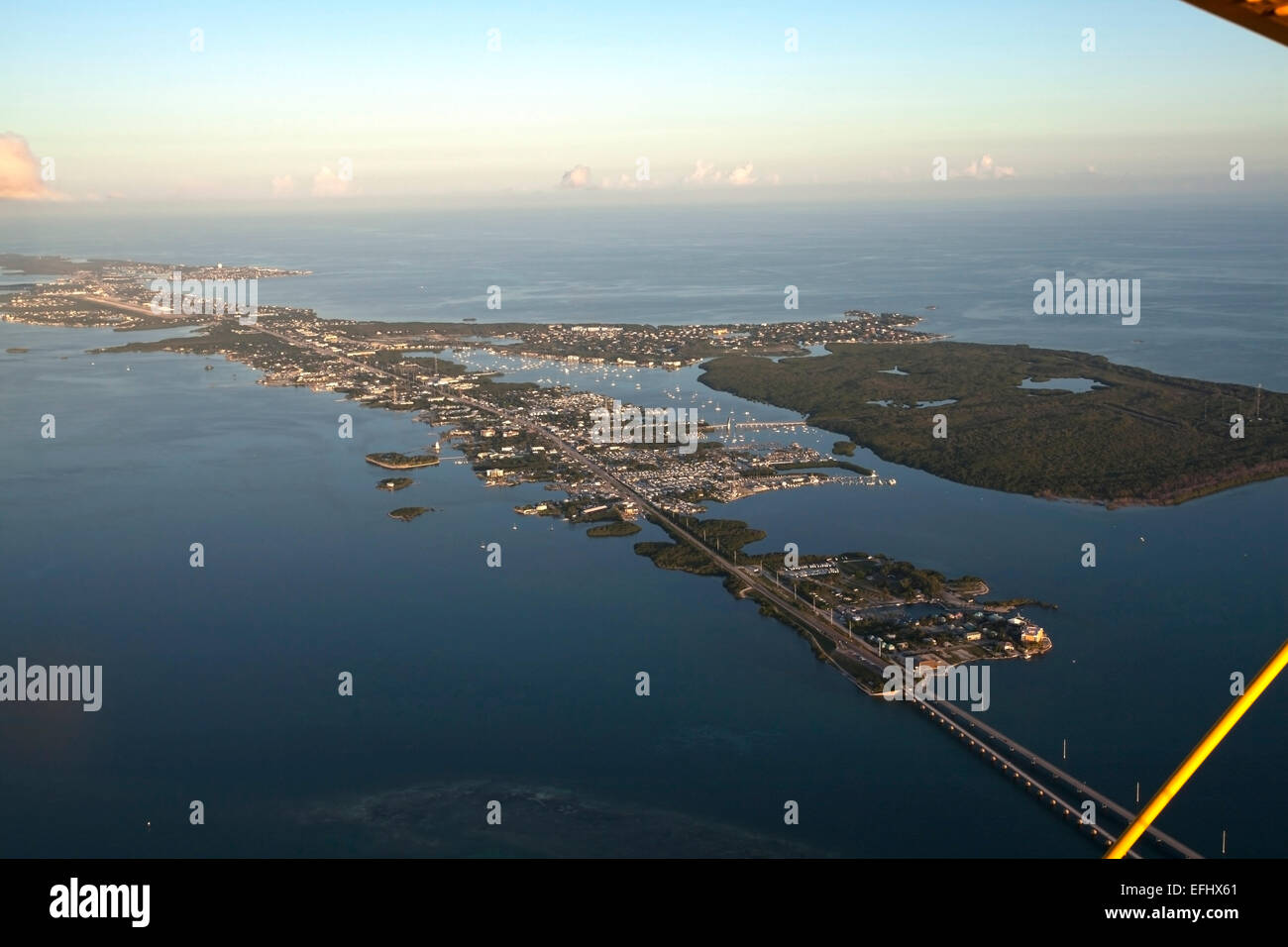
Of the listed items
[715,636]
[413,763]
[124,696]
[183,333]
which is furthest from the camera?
[183,333]

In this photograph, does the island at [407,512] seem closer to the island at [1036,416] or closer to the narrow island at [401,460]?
the narrow island at [401,460]

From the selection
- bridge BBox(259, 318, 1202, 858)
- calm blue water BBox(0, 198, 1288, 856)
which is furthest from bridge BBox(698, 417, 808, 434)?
bridge BBox(259, 318, 1202, 858)

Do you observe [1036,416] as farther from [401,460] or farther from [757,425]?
[401,460]

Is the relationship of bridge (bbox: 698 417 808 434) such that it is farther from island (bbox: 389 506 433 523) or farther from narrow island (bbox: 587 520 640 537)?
island (bbox: 389 506 433 523)

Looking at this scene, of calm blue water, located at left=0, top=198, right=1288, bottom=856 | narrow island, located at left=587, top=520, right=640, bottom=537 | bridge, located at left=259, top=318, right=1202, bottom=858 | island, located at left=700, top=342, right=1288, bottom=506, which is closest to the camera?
bridge, located at left=259, top=318, right=1202, bottom=858

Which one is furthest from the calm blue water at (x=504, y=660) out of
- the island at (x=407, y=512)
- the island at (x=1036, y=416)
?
the island at (x=1036, y=416)

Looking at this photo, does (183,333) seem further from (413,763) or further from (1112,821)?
(1112,821)

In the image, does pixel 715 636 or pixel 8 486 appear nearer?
pixel 715 636

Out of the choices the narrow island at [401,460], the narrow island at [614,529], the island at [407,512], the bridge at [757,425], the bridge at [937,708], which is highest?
the bridge at [757,425]
